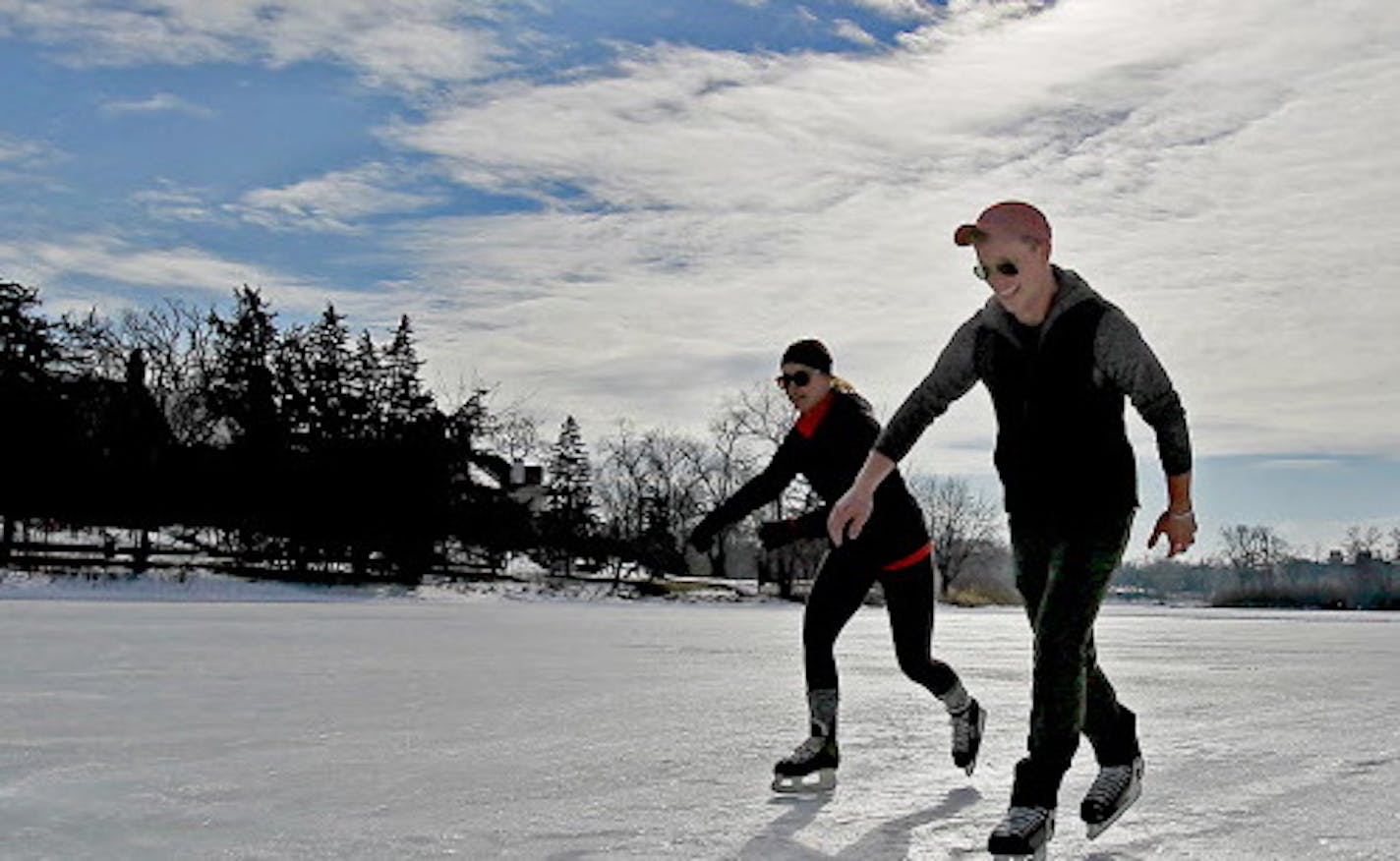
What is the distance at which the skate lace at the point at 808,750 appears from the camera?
4.71 m

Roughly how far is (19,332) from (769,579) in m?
36.9

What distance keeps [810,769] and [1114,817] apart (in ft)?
4.05

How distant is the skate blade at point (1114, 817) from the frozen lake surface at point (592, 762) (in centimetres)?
6

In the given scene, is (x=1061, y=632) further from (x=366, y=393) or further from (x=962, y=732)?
(x=366, y=393)

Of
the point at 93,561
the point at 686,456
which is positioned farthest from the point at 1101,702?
the point at 686,456

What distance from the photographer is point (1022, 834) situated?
3406 millimetres

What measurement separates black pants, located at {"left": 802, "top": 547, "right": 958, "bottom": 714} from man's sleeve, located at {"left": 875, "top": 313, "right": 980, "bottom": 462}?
1.05 metres

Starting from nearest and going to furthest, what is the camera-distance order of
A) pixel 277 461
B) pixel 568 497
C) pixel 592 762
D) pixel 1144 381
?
pixel 1144 381
pixel 592 762
pixel 277 461
pixel 568 497

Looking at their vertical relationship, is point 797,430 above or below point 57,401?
below

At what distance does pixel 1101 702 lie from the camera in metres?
3.95

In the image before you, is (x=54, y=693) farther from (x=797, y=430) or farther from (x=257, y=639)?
(x=257, y=639)

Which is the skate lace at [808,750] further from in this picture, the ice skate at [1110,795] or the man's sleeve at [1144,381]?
the man's sleeve at [1144,381]

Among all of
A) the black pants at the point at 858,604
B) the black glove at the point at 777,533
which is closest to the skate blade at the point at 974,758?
the black pants at the point at 858,604

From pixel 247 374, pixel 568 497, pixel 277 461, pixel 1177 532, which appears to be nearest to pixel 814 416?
pixel 1177 532
